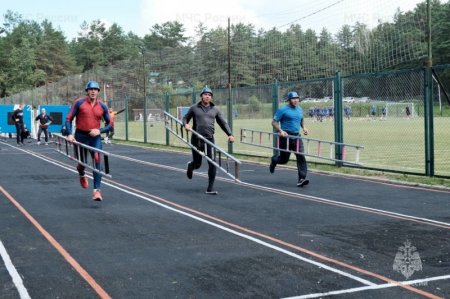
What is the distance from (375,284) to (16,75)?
295 ft

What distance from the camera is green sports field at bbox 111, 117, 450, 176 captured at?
699 inches

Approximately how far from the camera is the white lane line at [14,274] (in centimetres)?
519

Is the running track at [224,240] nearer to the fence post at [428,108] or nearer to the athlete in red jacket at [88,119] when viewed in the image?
the athlete in red jacket at [88,119]

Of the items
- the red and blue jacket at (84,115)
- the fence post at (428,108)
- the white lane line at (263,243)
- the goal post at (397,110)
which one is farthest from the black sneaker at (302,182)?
the goal post at (397,110)

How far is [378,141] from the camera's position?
27.1 meters

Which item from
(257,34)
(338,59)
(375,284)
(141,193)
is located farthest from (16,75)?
(375,284)

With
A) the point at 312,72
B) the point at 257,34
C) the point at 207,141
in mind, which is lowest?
the point at 207,141

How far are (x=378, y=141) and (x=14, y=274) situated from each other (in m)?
23.1

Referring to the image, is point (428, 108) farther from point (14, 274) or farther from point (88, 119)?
point (14, 274)

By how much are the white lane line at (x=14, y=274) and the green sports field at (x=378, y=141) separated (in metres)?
10.4

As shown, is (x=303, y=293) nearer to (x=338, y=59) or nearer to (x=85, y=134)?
(x=85, y=134)

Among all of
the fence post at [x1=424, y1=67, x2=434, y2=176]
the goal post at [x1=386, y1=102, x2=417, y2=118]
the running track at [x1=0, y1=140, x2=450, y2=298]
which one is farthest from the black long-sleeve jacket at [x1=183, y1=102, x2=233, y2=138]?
the goal post at [x1=386, y1=102, x2=417, y2=118]

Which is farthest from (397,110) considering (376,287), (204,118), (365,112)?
(376,287)

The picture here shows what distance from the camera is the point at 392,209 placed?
939cm
